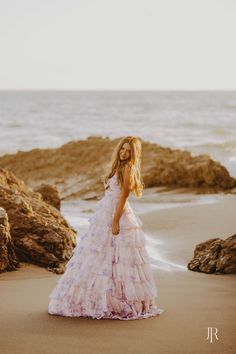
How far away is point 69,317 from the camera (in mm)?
5973

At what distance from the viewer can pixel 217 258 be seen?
8.32 meters

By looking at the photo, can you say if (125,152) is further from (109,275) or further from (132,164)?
(109,275)

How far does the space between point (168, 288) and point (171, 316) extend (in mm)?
1424

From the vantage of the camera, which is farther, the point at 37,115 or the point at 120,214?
the point at 37,115

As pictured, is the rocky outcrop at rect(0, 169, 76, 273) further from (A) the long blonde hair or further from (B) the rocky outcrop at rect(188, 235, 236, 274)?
(A) the long blonde hair

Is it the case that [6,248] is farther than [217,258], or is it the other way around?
[217,258]

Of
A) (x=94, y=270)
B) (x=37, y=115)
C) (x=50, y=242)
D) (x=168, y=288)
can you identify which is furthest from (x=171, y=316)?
(x=37, y=115)

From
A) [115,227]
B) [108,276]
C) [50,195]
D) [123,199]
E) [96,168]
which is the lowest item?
[96,168]

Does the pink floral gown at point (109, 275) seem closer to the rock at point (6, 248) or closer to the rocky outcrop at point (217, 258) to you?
the rock at point (6, 248)

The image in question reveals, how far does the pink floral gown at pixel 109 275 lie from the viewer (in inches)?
238

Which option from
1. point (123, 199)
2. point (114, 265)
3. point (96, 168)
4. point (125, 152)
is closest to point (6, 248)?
point (114, 265)

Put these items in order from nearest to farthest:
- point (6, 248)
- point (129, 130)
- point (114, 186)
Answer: point (114, 186), point (6, 248), point (129, 130)

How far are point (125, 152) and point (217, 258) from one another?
104 inches

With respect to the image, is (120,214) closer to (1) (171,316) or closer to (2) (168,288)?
(1) (171,316)
